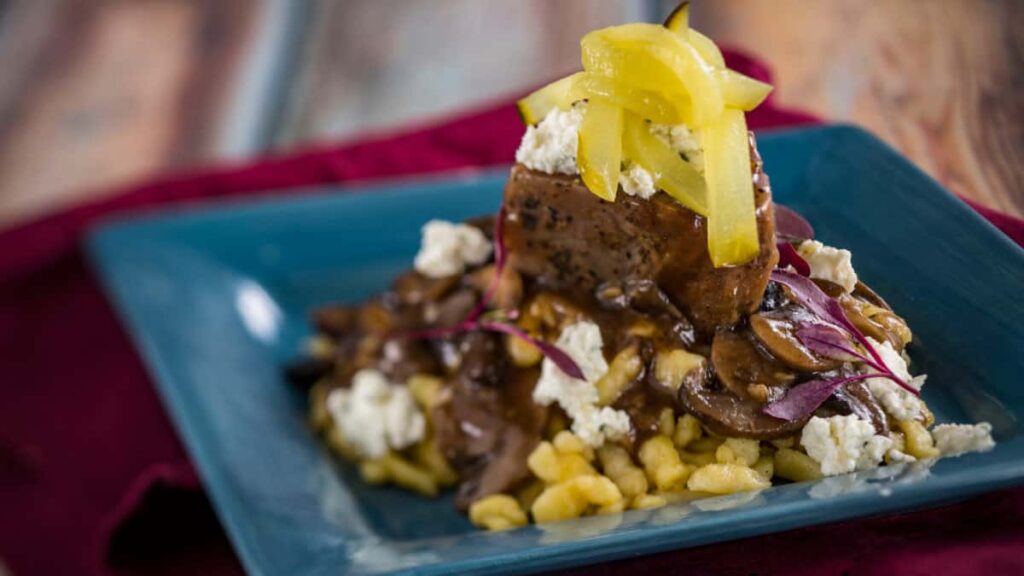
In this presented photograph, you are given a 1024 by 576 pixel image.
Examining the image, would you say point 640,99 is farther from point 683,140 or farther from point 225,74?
point 225,74

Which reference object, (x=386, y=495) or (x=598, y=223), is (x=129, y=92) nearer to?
(x=386, y=495)

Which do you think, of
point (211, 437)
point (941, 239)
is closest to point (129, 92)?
point (211, 437)

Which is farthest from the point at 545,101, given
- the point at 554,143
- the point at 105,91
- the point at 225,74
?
the point at 105,91

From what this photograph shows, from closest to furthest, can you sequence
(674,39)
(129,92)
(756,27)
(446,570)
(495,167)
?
(674,39) → (446,570) → (756,27) → (495,167) → (129,92)

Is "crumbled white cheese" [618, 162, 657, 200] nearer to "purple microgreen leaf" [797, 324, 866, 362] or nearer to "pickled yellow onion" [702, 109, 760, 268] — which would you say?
"pickled yellow onion" [702, 109, 760, 268]

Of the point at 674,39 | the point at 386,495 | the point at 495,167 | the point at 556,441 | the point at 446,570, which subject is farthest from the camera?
the point at 495,167
